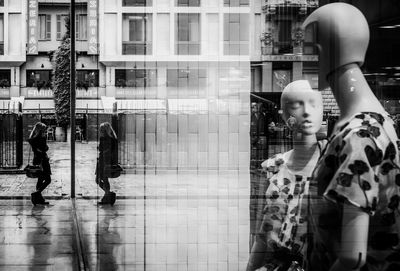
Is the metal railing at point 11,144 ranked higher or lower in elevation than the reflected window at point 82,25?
lower

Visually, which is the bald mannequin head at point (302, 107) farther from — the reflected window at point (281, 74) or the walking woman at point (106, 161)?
the walking woman at point (106, 161)

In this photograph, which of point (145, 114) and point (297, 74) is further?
point (145, 114)

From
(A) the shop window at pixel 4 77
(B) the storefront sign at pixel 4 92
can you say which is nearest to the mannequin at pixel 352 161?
(A) the shop window at pixel 4 77

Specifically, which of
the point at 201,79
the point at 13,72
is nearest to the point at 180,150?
the point at 201,79

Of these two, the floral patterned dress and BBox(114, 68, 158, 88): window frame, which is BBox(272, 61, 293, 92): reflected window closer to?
the floral patterned dress

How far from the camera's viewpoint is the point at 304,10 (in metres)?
0.99

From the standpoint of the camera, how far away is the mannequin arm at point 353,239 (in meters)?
0.84

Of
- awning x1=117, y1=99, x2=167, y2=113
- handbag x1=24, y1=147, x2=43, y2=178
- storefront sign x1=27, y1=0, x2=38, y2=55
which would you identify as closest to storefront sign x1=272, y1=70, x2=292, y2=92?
awning x1=117, y1=99, x2=167, y2=113

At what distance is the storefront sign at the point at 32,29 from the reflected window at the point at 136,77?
2.75m

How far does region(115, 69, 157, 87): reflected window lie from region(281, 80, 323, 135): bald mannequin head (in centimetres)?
64

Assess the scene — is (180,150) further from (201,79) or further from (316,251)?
(316,251)

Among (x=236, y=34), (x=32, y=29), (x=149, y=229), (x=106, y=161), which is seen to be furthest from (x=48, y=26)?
(x=236, y=34)

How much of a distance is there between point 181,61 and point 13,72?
3208 mm

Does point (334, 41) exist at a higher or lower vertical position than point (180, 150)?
higher
